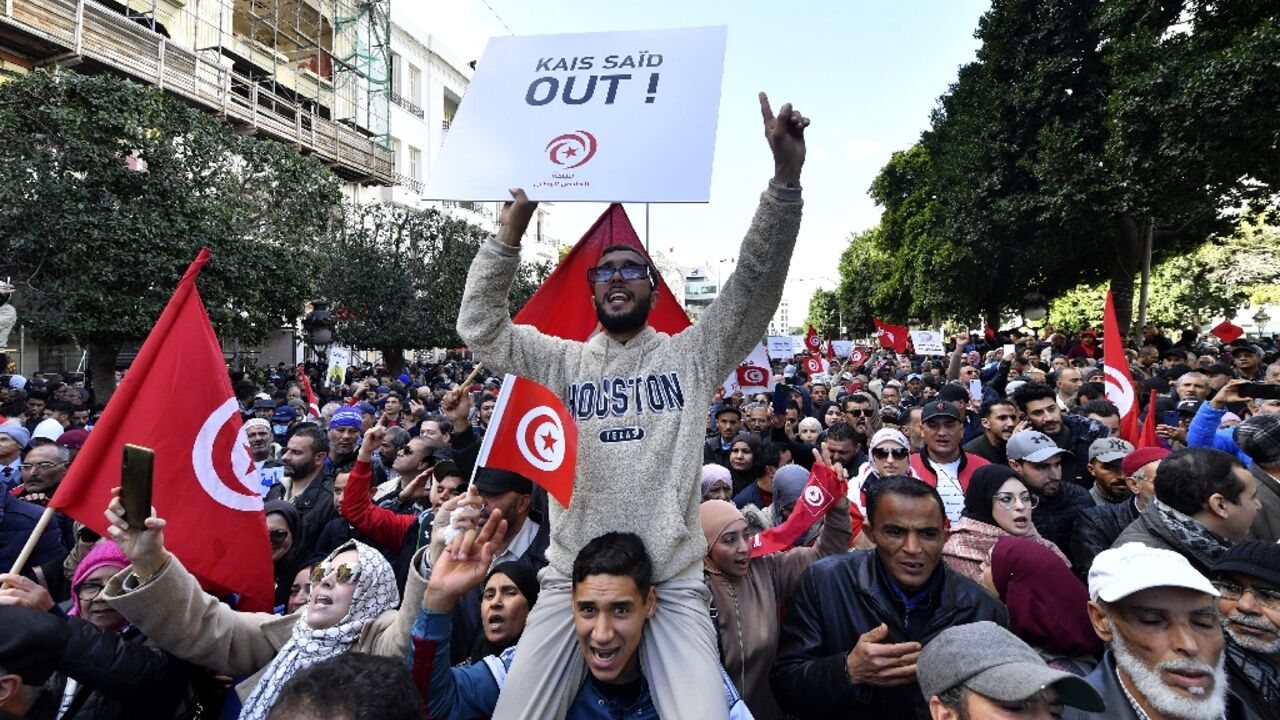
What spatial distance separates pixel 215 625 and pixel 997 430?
202 inches

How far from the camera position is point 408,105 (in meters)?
39.0

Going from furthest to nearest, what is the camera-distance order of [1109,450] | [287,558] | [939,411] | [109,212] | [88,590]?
[109,212]
[939,411]
[1109,450]
[287,558]
[88,590]

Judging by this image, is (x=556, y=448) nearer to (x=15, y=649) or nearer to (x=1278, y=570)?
(x=15, y=649)

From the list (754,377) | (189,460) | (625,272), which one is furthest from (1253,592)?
(754,377)

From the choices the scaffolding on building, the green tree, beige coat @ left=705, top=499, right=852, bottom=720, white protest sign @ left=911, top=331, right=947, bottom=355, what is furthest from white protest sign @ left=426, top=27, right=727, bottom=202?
the scaffolding on building

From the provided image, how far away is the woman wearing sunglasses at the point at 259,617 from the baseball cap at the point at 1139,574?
2.13m

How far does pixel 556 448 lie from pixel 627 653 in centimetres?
70

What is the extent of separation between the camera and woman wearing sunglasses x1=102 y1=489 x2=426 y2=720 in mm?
2572

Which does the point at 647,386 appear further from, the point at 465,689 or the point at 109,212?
the point at 109,212

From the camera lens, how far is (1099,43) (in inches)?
730

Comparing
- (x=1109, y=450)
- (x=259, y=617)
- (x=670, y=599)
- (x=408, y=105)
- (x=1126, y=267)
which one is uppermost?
(x=408, y=105)

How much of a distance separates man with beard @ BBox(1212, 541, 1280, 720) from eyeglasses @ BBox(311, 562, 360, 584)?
2.98m

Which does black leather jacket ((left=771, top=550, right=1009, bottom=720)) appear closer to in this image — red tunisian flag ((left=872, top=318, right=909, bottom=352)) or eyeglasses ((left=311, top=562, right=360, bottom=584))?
eyeglasses ((left=311, top=562, right=360, bottom=584))

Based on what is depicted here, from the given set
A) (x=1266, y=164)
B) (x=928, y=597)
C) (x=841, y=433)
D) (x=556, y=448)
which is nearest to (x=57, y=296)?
(x=841, y=433)
